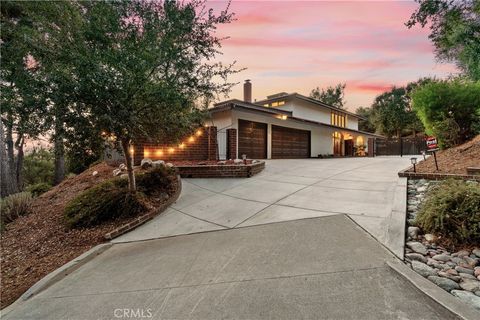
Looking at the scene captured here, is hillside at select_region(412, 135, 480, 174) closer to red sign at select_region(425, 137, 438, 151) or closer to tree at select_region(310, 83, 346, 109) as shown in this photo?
red sign at select_region(425, 137, 438, 151)

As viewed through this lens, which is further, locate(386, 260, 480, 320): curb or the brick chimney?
the brick chimney

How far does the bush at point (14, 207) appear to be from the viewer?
6609mm

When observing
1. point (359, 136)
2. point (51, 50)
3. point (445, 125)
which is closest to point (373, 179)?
point (445, 125)

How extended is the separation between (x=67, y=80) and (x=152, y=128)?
71.0 inches

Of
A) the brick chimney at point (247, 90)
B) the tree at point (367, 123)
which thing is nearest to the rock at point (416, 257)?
the brick chimney at point (247, 90)

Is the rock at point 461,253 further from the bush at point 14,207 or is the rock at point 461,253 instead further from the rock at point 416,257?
the bush at point 14,207

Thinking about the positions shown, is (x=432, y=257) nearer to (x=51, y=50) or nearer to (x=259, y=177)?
(x=259, y=177)

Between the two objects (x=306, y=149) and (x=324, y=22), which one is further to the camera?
(x=306, y=149)

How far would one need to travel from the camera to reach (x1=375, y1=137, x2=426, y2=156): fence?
22391mm

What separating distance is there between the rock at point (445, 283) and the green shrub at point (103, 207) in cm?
527

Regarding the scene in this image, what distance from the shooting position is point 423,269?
2.41 metres

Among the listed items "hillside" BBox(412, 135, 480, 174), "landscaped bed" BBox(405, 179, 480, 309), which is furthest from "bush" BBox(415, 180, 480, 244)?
"hillside" BBox(412, 135, 480, 174)

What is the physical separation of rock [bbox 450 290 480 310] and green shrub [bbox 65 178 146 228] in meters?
5.41

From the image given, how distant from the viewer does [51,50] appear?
4891mm
